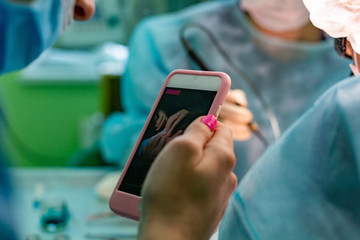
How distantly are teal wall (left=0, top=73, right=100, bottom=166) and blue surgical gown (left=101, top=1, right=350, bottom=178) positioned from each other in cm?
91

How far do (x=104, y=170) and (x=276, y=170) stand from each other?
0.95 meters

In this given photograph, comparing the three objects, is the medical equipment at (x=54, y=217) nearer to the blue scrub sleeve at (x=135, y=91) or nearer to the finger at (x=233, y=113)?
the blue scrub sleeve at (x=135, y=91)

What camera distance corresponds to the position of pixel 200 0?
1.86 meters

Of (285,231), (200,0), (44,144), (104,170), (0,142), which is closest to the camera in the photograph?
(0,142)

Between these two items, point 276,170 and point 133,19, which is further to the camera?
point 133,19

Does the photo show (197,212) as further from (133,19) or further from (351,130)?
(133,19)

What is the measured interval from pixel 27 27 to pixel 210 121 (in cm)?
24

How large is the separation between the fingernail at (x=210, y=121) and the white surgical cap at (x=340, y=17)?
216mm

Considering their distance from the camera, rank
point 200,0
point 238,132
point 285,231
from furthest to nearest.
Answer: point 200,0 → point 238,132 → point 285,231

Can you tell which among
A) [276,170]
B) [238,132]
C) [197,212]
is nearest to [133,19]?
[238,132]

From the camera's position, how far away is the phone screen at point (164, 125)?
52 cm

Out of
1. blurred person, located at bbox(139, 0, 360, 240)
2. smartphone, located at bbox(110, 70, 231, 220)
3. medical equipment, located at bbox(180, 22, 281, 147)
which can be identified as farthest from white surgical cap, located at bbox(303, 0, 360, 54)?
medical equipment, located at bbox(180, 22, 281, 147)

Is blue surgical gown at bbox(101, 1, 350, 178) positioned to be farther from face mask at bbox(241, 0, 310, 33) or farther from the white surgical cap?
the white surgical cap

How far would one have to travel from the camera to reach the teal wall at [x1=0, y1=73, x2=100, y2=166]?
2.26m
